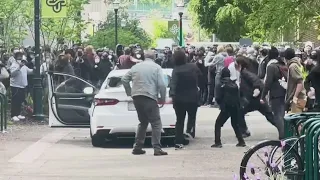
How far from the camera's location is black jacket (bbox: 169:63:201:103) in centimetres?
1445

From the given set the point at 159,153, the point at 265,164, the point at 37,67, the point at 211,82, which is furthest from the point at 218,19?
the point at 265,164

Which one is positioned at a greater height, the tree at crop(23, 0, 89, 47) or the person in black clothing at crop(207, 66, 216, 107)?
the tree at crop(23, 0, 89, 47)

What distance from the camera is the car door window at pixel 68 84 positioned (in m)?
16.3

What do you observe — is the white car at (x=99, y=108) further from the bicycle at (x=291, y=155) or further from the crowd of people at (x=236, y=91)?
the bicycle at (x=291, y=155)

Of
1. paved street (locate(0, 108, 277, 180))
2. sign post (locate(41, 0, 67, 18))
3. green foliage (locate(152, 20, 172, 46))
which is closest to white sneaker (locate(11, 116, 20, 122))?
paved street (locate(0, 108, 277, 180))

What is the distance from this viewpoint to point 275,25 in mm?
16641

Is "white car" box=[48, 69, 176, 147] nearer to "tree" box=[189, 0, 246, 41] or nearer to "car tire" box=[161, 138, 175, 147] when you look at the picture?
"car tire" box=[161, 138, 175, 147]

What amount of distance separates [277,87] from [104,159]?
3503 mm

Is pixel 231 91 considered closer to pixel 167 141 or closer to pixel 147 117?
pixel 147 117

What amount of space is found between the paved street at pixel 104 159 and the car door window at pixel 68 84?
101 cm

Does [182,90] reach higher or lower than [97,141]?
higher

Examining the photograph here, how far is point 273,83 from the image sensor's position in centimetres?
1473

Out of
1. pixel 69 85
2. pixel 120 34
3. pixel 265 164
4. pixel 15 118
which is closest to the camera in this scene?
pixel 265 164

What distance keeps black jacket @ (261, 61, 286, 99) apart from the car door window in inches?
146
